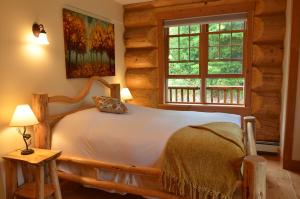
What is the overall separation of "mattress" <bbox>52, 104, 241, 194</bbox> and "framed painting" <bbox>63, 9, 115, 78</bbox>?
30.7 inches

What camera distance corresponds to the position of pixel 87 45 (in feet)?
11.3

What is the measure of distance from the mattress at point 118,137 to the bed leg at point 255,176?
80 cm

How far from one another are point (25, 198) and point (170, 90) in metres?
3.03

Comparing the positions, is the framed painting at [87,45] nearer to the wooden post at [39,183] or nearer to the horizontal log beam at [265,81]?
the wooden post at [39,183]

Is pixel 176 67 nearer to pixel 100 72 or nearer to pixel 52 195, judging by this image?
pixel 100 72

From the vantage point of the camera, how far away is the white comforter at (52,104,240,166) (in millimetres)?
2168

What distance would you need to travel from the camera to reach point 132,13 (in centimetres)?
443

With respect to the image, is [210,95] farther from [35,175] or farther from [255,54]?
[35,175]

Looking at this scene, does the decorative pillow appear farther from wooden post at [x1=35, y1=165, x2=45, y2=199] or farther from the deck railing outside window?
the deck railing outside window

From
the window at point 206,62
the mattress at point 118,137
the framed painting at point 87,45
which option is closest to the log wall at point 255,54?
the window at point 206,62

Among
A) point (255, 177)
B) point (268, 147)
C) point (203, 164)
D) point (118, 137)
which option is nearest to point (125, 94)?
point (118, 137)

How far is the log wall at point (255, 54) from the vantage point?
360cm

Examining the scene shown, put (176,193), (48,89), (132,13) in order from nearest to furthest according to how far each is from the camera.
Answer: (176,193) → (48,89) → (132,13)

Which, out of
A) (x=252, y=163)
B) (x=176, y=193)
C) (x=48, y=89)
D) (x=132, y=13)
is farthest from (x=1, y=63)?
(x=132, y=13)
